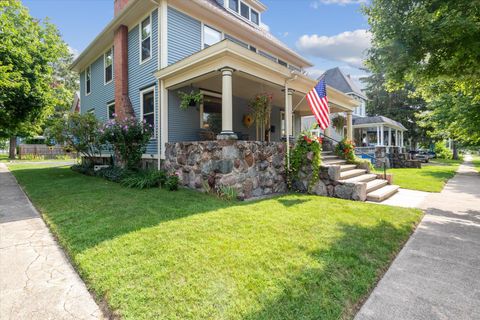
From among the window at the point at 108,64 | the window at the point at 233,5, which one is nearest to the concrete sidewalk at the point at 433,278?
the window at the point at 233,5

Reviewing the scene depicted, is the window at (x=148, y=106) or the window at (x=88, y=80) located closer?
the window at (x=148, y=106)

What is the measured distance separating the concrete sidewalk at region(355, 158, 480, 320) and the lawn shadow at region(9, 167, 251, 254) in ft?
10.4

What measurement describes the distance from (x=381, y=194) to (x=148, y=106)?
8.15 meters

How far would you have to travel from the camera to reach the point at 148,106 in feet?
29.7

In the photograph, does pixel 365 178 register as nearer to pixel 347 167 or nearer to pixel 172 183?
pixel 347 167

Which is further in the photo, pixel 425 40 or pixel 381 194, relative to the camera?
pixel 381 194

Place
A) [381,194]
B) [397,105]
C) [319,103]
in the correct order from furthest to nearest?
1. [397,105]
2. [319,103]
3. [381,194]

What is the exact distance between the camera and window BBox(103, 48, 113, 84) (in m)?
11.1

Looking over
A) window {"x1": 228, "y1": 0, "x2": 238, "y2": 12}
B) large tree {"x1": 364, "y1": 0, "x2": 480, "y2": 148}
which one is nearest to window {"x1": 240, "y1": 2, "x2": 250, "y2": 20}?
window {"x1": 228, "y1": 0, "x2": 238, "y2": 12}

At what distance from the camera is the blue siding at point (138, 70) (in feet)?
27.5

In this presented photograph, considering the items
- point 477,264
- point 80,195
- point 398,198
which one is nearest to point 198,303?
point 477,264

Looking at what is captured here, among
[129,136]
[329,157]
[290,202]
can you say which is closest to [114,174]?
[129,136]

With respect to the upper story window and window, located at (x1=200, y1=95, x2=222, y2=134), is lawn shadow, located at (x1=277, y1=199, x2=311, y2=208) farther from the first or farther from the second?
the upper story window

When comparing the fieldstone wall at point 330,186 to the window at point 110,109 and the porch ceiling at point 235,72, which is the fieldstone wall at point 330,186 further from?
the window at point 110,109
